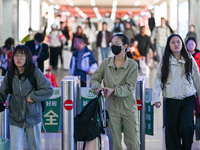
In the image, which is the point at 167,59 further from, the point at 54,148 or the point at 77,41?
the point at 77,41

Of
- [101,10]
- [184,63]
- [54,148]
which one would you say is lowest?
[54,148]

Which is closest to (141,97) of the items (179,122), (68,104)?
(179,122)

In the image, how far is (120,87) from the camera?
5074mm

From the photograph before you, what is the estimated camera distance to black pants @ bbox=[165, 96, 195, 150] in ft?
18.3

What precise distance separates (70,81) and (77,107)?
56cm

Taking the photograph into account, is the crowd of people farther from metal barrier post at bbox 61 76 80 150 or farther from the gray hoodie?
metal barrier post at bbox 61 76 80 150

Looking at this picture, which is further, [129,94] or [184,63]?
[184,63]

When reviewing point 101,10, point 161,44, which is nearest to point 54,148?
point 161,44

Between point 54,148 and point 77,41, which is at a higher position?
point 77,41

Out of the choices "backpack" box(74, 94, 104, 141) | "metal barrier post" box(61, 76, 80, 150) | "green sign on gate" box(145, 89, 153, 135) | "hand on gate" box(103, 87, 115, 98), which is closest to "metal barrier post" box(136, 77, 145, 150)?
"green sign on gate" box(145, 89, 153, 135)

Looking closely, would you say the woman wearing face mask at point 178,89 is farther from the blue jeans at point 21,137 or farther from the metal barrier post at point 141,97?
the blue jeans at point 21,137

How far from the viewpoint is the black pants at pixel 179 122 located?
5.57 metres

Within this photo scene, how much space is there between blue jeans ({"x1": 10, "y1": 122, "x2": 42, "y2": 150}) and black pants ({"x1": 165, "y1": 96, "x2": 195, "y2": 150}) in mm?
1679

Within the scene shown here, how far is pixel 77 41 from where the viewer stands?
8.91 metres
